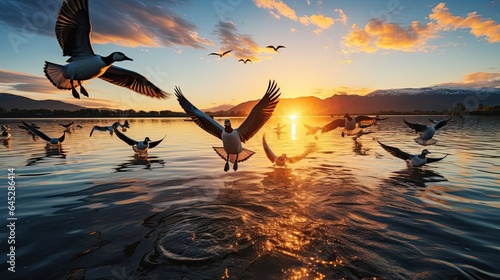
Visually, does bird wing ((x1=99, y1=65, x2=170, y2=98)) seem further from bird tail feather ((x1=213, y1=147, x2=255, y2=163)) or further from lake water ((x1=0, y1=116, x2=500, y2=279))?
bird tail feather ((x1=213, y1=147, x2=255, y2=163))

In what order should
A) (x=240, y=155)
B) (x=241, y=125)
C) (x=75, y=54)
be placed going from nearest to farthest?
(x=75, y=54) < (x=241, y=125) < (x=240, y=155)

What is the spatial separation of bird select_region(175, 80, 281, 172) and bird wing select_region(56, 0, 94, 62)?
12.4ft

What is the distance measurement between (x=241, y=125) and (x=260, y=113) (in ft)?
3.68

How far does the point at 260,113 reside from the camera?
9.14 metres

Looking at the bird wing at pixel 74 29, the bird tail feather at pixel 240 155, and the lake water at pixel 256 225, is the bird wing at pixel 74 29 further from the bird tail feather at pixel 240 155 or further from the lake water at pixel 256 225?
the bird tail feather at pixel 240 155

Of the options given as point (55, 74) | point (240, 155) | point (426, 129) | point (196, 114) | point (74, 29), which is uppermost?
point (74, 29)

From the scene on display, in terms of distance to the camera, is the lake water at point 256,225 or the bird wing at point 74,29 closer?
the lake water at point 256,225

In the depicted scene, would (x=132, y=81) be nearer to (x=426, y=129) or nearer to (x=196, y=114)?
(x=196, y=114)

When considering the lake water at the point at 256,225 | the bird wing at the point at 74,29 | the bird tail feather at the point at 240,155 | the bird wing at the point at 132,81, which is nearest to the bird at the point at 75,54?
the bird wing at the point at 74,29

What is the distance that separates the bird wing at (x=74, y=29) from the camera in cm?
644

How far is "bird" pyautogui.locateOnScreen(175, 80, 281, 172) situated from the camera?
8789mm

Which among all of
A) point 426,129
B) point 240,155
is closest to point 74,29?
point 240,155

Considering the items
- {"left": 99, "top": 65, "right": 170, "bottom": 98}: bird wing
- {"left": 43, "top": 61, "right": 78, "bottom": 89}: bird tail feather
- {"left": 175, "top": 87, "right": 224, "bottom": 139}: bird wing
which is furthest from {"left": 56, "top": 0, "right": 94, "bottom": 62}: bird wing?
{"left": 175, "top": 87, "right": 224, "bottom": 139}: bird wing

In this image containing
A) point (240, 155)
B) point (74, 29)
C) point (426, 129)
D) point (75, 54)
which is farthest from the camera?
point (426, 129)
